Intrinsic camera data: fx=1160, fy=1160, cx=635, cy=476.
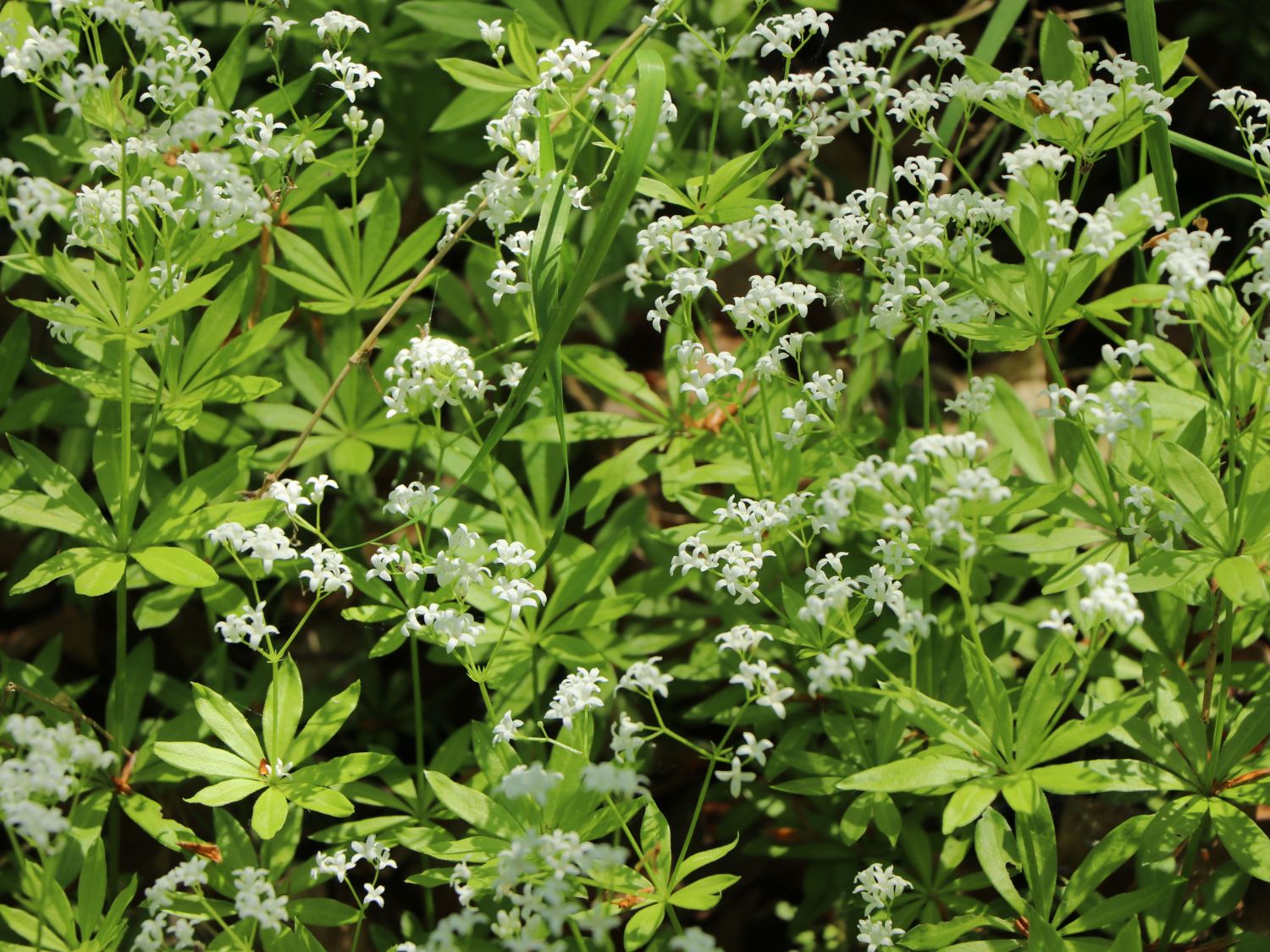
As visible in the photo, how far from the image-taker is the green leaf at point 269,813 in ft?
7.32

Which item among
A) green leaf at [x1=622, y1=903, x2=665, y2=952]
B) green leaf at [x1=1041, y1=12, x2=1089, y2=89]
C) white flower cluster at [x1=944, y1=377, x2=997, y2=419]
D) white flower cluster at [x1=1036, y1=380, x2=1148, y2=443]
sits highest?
green leaf at [x1=1041, y1=12, x2=1089, y2=89]

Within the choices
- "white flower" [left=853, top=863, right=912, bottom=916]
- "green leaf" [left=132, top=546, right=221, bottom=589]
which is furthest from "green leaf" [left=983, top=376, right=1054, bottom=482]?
"green leaf" [left=132, top=546, right=221, bottom=589]

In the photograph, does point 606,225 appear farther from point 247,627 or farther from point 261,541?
point 247,627

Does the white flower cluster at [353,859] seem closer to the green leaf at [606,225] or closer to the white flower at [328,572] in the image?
the white flower at [328,572]

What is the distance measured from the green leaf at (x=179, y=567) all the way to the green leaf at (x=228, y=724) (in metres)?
→ 0.21

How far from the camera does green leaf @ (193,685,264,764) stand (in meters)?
2.39

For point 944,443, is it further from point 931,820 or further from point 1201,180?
point 1201,180

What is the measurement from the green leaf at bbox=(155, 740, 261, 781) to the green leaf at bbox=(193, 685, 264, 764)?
2 cm

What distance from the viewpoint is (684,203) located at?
104 inches

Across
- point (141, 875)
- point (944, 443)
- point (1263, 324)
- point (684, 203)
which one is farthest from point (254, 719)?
point (1263, 324)

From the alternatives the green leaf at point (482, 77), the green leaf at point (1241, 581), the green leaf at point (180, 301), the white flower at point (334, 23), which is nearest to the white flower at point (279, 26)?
the white flower at point (334, 23)

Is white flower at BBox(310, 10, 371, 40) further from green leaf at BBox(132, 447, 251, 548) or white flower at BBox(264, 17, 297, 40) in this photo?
green leaf at BBox(132, 447, 251, 548)

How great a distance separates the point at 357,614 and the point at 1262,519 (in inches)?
72.0

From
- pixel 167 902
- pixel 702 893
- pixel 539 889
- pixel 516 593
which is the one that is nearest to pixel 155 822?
pixel 167 902
